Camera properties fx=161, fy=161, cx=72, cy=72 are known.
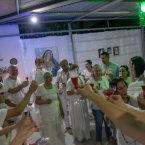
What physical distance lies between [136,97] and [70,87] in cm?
163

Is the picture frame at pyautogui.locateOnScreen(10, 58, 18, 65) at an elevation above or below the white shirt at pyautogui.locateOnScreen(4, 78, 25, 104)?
above

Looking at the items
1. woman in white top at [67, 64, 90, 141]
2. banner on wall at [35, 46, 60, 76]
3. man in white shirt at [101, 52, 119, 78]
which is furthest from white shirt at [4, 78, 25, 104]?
banner on wall at [35, 46, 60, 76]

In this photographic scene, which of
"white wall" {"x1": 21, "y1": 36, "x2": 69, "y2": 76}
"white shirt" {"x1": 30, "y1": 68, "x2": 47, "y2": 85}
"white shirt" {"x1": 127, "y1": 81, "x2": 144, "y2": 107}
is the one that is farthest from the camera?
"white wall" {"x1": 21, "y1": 36, "x2": 69, "y2": 76}

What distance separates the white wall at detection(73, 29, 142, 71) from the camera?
7.09m

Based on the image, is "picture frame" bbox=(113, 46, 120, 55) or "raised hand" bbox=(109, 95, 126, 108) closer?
"raised hand" bbox=(109, 95, 126, 108)

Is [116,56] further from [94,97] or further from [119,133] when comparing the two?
[94,97]

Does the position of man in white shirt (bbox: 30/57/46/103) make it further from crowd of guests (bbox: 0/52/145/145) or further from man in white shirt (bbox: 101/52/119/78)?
man in white shirt (bbox: 101/52/119/78)

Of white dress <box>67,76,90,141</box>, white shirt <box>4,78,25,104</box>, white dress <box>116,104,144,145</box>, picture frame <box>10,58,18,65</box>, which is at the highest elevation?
picture frame <box>10,58,18,65</box>

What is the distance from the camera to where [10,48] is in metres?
5.70

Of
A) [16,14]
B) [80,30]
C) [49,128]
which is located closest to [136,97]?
[49,128]

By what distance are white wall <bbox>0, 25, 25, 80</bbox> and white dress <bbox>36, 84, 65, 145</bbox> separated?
3098mm

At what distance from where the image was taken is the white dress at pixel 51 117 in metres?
3.02

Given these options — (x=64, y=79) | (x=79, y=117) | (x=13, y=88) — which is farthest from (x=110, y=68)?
(x=13, y=88)

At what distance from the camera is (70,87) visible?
344 cm
